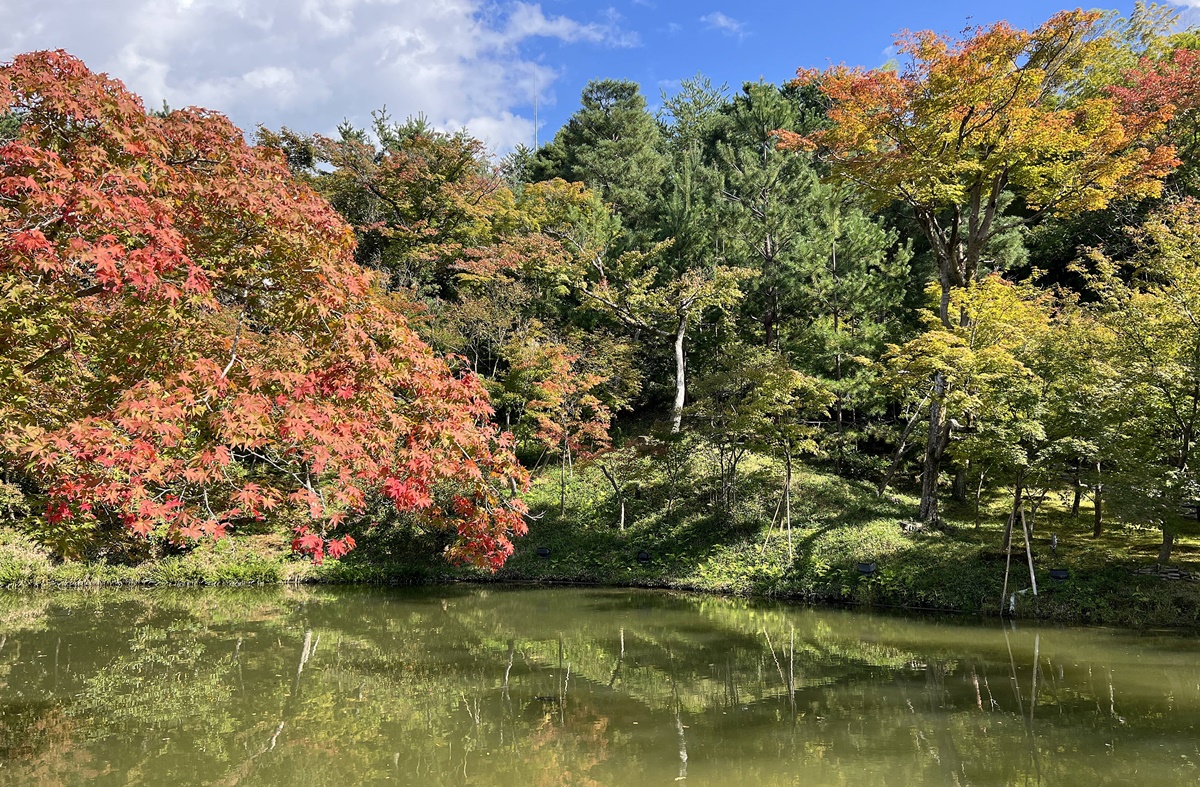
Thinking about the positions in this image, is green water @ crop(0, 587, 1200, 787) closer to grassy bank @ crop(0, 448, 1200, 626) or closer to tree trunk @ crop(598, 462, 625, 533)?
grassy bank @ crop(0, 448, 1200, 626)

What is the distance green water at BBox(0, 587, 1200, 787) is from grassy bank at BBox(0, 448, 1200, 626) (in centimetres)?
102

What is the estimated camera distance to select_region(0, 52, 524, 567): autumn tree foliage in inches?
144

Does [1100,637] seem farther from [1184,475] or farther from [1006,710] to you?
[1006,710]

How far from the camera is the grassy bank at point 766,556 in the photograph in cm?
1002

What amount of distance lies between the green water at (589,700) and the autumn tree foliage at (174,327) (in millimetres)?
2105

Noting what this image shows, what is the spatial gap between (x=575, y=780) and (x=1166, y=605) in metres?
8.94

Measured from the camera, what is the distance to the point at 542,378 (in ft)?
51.2

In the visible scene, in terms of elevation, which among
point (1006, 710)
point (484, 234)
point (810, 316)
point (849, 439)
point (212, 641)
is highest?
point (484, 234)

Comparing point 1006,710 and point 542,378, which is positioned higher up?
point 542,378

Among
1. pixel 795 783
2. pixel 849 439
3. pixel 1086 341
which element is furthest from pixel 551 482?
pixel 795 783

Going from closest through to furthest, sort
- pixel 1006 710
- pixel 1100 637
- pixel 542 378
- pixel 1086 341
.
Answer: pixel 1006 710 → pixel 1100 637 → pixel 1086 341 → pixel 542 378

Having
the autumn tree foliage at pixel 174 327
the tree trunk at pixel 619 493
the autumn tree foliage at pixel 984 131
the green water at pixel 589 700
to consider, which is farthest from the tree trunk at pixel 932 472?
the autumn tree foliage at pixel 174 327

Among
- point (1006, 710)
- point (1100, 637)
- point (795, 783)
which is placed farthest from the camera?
point (1100, 637)

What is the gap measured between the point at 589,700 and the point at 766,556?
22.0 ft
